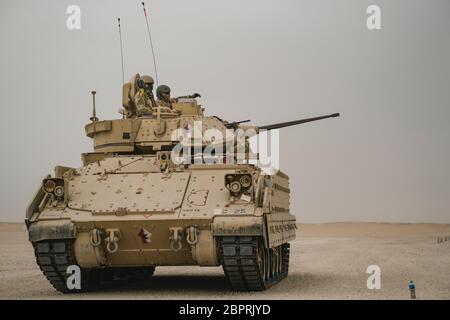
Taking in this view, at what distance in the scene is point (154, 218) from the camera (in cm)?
1731

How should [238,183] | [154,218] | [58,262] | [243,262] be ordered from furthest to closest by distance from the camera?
[58,262] < [238,183] < [154,218] < [243,262]

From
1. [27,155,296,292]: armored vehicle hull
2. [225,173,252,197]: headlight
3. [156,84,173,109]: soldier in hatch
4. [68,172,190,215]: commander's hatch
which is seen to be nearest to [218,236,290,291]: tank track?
[27,155,296,292]: armored vehicle hull

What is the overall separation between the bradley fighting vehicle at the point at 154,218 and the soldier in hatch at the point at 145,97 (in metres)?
1.87

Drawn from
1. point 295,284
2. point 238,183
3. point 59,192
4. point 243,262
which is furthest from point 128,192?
point 295,284

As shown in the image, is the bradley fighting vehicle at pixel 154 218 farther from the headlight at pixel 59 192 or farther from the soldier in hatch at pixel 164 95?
the soldier in hatch at pixel 164 95

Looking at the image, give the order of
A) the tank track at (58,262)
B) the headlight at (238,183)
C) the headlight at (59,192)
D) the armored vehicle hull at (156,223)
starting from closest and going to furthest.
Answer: the armored vehicle hull at (156,223) → the headlight at (238,183) → the tank track at (58,262) → the headlight at (59,192)

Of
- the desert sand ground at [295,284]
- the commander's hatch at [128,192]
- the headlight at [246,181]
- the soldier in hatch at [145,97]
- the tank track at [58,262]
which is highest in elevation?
the soldier in hatch at [145,97]

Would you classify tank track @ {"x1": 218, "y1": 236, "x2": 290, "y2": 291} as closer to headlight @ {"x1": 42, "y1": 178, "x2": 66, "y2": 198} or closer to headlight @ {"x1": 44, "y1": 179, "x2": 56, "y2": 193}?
headlight @ {"x1": 42, "y1": 178, "x2": 66, "y2": 198}

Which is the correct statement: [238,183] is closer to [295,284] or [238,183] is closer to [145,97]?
[295,284]

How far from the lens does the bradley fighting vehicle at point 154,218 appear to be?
56.2 feet

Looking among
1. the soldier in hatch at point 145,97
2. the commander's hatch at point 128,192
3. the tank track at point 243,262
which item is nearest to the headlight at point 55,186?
the commander's hatch at point 128,192

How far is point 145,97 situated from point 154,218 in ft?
17.8

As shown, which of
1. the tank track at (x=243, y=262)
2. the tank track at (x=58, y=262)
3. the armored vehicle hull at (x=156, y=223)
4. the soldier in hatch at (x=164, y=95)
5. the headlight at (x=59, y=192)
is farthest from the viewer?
the soldier in hatch at (x=164, y=95)
